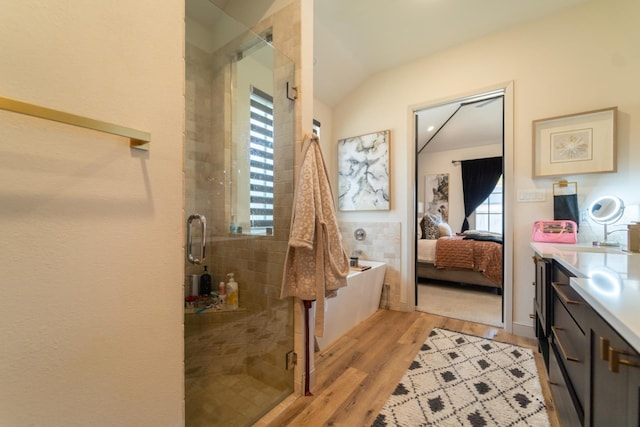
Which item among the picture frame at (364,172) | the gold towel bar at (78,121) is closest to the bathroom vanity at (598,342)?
the gold towel bar at (78,121)

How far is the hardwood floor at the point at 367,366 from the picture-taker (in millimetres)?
1359

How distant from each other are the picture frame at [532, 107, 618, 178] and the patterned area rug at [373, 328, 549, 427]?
1525 mm

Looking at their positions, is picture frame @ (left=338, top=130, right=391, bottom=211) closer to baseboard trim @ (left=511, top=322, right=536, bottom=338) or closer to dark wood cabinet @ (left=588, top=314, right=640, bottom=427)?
baseboard trim @ (left=511, top=322, right=536, bottom=338)

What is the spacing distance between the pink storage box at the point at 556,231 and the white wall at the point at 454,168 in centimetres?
414

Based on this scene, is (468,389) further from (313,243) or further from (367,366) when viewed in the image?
(313,243)

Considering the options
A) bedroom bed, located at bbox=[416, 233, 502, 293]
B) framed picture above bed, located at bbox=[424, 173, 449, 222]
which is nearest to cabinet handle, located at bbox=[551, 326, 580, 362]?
bedroom bed, located at bbox=[416, 233, 502, 293]

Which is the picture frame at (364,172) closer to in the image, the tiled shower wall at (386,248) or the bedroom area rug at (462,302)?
the tiled shower wall at (386,248)

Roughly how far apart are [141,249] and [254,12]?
1.83m

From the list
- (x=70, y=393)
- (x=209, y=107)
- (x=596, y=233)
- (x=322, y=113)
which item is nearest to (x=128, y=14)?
(x=70, y=393)

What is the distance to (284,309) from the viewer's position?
61.8 inches

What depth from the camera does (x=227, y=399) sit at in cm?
139

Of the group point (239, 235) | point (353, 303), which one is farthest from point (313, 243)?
point (353, 303)

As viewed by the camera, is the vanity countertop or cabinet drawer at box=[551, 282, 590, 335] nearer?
the vanity countertop

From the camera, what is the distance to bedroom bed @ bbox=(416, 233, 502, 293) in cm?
330
